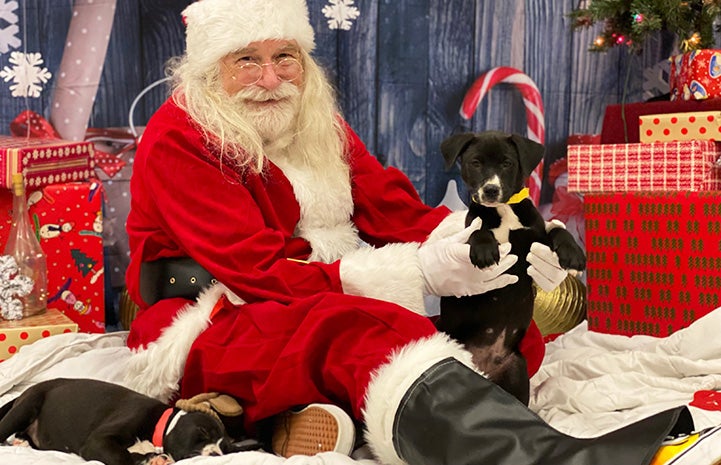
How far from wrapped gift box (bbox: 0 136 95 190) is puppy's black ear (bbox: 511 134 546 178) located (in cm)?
146

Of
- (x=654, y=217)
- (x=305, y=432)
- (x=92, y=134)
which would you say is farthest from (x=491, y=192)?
(x=92, y=134)

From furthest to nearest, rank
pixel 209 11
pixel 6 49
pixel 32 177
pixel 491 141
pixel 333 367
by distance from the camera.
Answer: pixel 6 49
pixel 32 177
pixel 209 11
pixel 491 141
pixel 333 367

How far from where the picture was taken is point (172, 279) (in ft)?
6.84

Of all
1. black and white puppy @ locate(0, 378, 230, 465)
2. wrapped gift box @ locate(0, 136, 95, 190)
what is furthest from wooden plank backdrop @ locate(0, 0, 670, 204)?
black and white puppy @ locate(0, 378, 230, 465)

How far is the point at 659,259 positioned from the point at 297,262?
1.30 metres

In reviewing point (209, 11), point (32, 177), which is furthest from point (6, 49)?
point (209, 11)

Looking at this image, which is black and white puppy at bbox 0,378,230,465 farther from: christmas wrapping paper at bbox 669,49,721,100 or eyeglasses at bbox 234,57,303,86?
christmas wrapping paper at bbox 669,49,721,100

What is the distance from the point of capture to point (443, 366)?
5.18 feet

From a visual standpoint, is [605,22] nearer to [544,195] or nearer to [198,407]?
[544,195]

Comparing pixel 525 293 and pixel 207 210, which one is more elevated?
pixel 207 210

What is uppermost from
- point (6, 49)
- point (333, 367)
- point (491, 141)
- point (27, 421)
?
point (6, 49)

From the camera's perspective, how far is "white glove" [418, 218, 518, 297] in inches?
71.3

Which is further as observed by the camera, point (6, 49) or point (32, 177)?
point (6, 49)

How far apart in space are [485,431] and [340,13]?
81.4 inches
